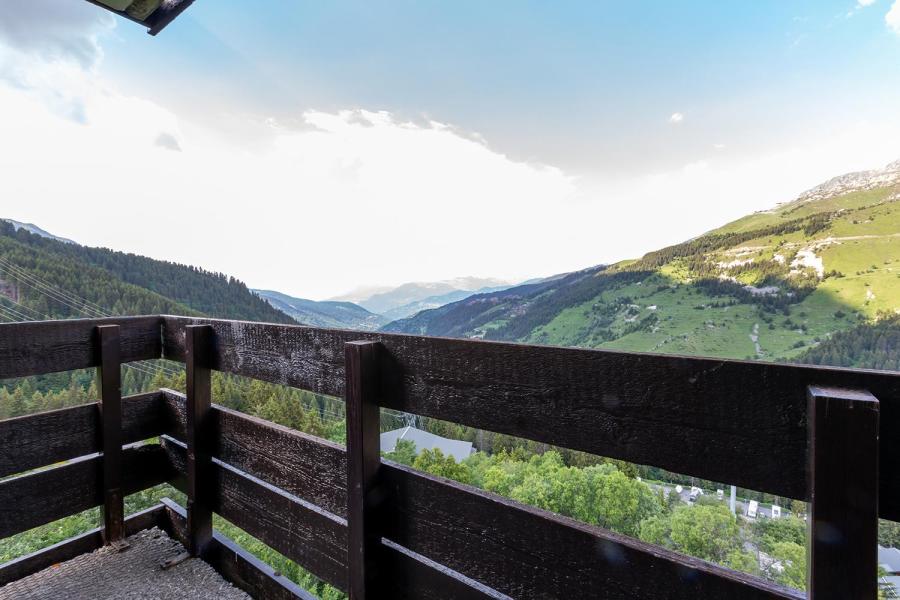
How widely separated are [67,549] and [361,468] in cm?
164

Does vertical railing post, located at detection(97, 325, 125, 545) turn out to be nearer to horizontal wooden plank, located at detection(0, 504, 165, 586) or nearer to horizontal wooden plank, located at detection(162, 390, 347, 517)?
horizontal wooden plank, located at detection(0, 504, 165, 586)

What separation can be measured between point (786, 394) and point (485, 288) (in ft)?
550

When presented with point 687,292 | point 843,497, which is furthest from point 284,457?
point 687,292

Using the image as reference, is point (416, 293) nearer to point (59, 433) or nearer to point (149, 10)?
point (149, 10)

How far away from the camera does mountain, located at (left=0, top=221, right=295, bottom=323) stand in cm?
4403

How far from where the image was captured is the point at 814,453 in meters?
0.60

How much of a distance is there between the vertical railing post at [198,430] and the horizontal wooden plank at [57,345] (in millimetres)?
406

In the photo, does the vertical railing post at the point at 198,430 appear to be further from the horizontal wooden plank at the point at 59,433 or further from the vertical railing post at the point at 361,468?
the vertical railing post at the point at 361,468

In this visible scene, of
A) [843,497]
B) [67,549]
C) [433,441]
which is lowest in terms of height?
[433,441]

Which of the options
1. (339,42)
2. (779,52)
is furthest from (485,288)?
(339,42)

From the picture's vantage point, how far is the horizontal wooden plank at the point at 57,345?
163 cm

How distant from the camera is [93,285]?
47719mm

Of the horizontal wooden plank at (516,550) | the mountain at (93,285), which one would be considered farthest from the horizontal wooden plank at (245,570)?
the mountain at (93,285)

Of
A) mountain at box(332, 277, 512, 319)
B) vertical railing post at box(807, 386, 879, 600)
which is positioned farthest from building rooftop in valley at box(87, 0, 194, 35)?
mountain at box(332, 277, 512, 319)
